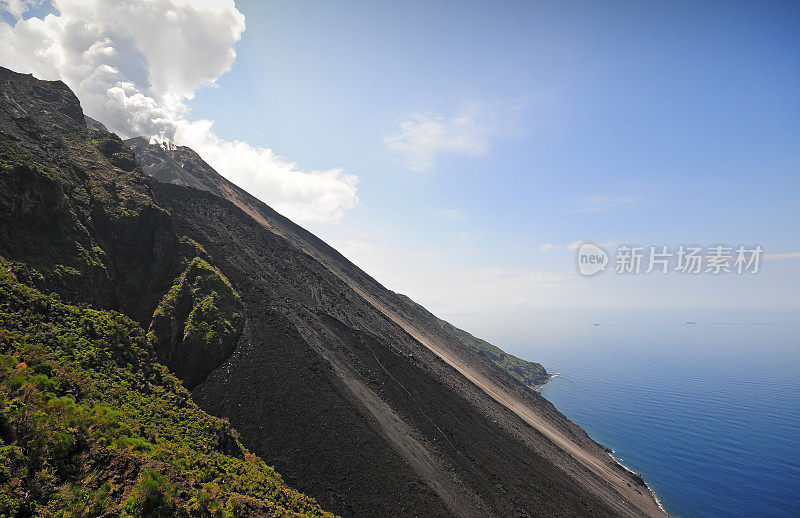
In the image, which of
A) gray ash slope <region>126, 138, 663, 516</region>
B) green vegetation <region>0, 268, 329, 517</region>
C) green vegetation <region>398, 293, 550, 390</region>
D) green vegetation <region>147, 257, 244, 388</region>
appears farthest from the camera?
green vegetation <region>398, 293, 550, 390</region>

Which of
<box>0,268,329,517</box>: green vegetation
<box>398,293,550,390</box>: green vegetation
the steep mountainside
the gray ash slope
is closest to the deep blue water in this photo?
<box>398,293,550,390</box>: green vegetation

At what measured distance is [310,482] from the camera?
82.3ft

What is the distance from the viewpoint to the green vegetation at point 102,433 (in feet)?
37.8

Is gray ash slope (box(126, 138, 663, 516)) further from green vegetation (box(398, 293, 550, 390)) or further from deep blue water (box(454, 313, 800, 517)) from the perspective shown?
green vegetation (box(398, 293, 550, 390))

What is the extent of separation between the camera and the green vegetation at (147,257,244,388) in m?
29.8

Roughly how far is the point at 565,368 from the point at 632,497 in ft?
503

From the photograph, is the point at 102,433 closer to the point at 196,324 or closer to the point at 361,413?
the point at 196,324

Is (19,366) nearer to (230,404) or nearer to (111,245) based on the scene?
(230,404)

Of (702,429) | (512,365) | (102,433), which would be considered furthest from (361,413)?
(512,365)

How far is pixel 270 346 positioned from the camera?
34.5m

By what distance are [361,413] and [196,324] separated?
18666 millimetres

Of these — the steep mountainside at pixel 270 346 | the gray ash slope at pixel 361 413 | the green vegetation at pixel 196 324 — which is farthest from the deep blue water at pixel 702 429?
the green vegetation at pixel 196 324

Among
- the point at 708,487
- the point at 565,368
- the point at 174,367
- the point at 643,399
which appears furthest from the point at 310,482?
the point at 565,368

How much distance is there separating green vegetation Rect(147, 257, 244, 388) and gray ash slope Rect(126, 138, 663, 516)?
1368 mm
